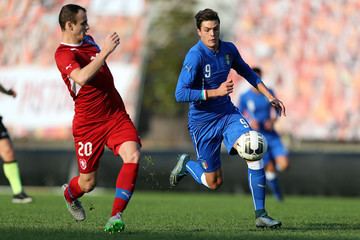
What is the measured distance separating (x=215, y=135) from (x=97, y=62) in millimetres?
2687

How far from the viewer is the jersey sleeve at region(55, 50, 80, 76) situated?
9133 millimetres

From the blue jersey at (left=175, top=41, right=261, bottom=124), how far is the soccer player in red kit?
2.62ft

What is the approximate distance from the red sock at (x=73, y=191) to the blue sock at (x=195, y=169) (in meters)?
1.99

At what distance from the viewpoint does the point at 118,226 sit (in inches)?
353

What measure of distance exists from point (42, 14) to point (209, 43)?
618 inches

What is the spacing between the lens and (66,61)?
9.23m

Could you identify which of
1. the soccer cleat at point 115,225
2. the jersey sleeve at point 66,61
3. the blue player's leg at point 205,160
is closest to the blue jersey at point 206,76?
the blue player's leg at point 205,160

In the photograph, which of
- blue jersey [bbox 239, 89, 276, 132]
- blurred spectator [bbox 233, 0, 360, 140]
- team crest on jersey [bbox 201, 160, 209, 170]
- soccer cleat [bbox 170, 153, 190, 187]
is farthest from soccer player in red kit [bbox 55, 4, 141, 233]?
blurred spectator [bbox 233, 0, 360, 140]

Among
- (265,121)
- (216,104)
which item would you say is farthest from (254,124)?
(216,104)

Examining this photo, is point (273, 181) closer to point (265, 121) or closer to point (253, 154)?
point (265, 121)

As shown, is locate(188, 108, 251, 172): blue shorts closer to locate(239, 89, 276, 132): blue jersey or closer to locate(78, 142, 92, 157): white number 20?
locate(78, 142, 92, 157): white number 20

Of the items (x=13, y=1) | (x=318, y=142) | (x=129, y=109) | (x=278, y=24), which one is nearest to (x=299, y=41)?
(x=278, y=24)

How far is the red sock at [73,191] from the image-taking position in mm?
10251

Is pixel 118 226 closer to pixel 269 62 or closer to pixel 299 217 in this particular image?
pixel 299 217
